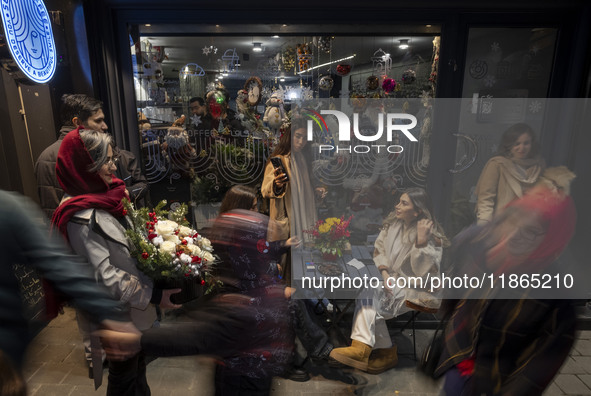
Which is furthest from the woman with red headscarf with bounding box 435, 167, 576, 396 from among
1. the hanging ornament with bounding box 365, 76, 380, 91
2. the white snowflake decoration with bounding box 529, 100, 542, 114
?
the white snowflake decoration with bounding box 529, 100, 542, 114

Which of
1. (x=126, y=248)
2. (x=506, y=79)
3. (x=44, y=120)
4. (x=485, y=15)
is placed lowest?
(x=126, y=248)

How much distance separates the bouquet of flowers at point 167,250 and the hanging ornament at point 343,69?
9.50 ft

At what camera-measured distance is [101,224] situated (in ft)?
8.07

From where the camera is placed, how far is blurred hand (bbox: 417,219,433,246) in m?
3.54

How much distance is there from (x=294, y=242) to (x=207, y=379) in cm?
158

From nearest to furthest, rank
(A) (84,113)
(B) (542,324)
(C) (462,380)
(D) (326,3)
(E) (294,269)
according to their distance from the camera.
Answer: (B) (542,324)
(C) (462,380)
(A) (84,113)
(E) (294,269)
(D) (326,3)

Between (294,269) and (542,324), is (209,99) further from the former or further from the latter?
(542,324)

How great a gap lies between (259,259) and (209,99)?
2885 millimetres

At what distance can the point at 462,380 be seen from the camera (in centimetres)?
247

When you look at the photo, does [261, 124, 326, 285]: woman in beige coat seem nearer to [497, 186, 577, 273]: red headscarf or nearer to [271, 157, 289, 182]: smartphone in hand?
[271, 157, 289, 182]: smartphone in hand

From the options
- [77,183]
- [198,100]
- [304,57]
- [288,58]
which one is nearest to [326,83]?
[304,57]

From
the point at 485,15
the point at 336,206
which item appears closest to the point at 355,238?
the point at 336,206

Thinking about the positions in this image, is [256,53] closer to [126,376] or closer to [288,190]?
[288,190]

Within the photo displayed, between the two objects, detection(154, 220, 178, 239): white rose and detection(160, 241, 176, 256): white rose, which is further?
detection(154, 220, 178, 239): white rose
